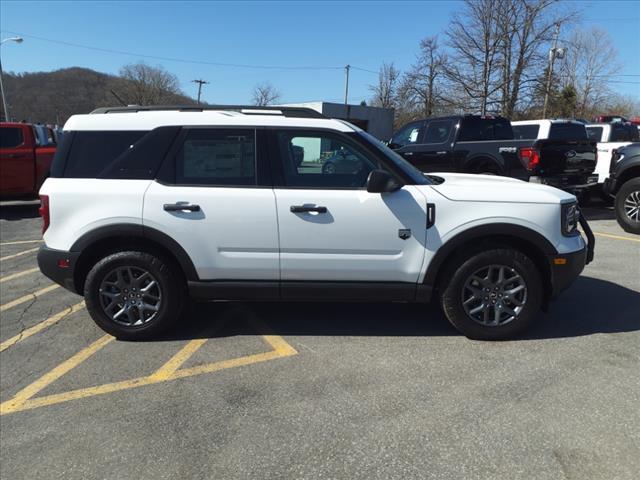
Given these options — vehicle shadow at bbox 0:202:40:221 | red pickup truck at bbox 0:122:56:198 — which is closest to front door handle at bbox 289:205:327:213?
red pickup truck at bbox 0:122:56:198

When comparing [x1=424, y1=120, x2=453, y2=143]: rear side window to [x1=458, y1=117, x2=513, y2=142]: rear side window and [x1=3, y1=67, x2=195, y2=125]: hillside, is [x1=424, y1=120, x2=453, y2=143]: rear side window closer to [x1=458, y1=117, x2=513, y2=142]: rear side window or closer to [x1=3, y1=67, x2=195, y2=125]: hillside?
A: [x1=458, y1=117, x2=513, y2=142]: rear side window

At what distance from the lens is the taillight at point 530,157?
866 cm

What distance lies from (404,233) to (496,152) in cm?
627

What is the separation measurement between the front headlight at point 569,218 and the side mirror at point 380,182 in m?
1.39

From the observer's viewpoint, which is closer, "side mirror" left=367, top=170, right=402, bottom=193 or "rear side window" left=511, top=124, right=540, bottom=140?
"side mirror" left=367, top=170, right=402, bottom=193

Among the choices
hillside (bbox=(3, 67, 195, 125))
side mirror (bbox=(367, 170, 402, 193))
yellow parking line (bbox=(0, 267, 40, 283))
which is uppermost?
hillside (bbox=(3, 67, 195, 125))

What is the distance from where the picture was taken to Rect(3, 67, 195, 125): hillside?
6372cm

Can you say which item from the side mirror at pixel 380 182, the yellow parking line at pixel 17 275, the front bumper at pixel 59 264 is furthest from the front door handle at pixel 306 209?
the yellow parking line at pixel 17 275

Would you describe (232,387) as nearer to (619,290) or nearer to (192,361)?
(192,361)

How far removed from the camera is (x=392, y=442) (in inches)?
105

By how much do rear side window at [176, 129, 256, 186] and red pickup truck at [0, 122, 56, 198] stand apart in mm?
8318

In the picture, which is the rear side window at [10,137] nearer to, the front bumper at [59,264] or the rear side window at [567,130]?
the front bumper at [59,264]

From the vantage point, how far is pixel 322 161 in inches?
154

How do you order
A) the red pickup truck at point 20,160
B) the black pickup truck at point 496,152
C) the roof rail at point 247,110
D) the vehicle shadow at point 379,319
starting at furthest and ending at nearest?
the red pickup truck at point 20,160
the black pickup truck at point 496,152
the vehicle shadow at point 379,319
the roof rail at point 247,110
